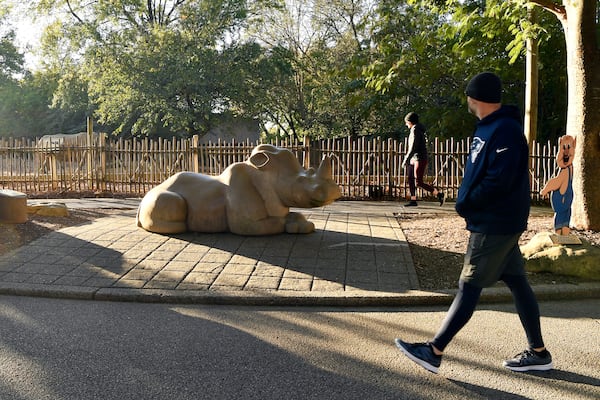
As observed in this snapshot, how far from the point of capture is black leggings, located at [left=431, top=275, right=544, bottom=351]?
11.1 ft

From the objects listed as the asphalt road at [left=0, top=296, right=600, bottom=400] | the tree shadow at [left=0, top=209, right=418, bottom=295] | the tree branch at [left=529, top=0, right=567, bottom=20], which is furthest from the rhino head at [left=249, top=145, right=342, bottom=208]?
the tree branch at [left=529, top=0, right=567, bottom=20]

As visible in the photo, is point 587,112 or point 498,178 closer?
point 498,178

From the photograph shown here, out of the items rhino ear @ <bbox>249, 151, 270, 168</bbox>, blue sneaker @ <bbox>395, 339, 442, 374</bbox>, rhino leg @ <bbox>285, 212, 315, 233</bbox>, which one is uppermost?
rhino ear @ <bbox>249, 151, 270, 168</bbox>

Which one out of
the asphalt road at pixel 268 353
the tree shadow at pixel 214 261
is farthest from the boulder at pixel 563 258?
the tree shadow at pixel 214 261

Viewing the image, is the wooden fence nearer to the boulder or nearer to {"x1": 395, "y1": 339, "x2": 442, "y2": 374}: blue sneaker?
the boulder

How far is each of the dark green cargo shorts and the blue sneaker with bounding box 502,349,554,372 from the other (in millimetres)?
638

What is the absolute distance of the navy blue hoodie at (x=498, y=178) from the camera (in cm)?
320

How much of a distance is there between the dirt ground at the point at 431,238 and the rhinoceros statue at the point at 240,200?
177 cm

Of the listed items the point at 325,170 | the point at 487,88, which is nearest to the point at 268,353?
the point at 487,88

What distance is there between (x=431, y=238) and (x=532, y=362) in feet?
13.9

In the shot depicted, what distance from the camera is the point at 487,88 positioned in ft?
10.9

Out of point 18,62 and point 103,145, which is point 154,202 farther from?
point 18,62

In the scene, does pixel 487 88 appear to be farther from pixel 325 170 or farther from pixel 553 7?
pixel 553 7

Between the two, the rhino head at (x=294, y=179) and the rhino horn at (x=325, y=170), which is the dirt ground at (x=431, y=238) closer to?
the rhino head at (x=294, y=179)
